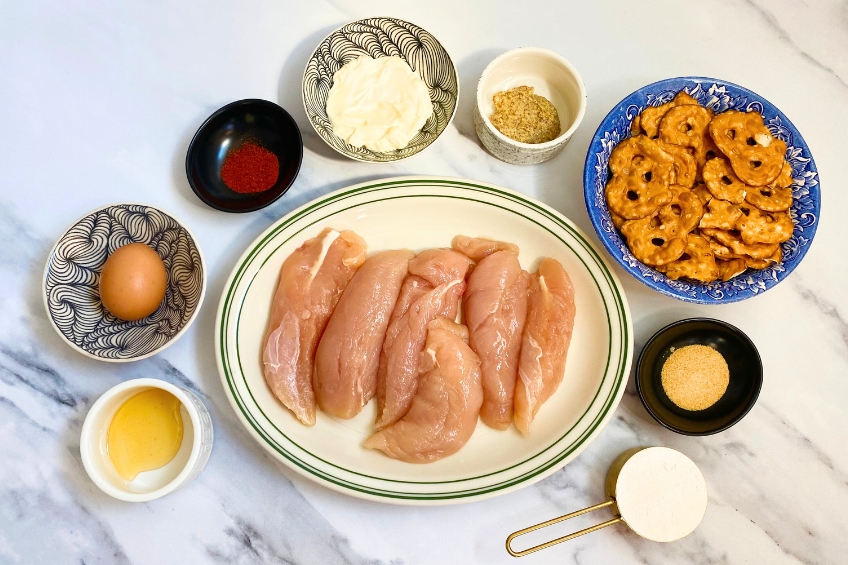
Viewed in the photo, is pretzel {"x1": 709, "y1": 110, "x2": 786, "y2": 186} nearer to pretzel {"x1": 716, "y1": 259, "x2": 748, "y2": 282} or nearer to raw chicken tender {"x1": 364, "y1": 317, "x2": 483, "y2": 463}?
pretzel {"x1": 716, "y1": 259, "x2": 748, "y2": 282}

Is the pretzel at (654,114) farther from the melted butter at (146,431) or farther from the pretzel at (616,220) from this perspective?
the melted butter at (146,431)

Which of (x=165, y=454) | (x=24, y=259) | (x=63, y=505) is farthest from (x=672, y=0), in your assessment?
(x=63, y=505)

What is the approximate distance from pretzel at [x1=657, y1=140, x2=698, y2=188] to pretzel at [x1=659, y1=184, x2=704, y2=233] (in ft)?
0.09

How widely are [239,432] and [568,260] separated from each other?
130 centimetres

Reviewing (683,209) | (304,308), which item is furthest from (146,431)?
(683,209)

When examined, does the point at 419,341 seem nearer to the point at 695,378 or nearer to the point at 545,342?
the point at 545,342

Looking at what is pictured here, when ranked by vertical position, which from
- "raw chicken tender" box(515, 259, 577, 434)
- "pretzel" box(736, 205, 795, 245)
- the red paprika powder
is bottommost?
the red paprika powder

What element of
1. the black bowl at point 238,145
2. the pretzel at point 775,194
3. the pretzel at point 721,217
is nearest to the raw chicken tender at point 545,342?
the pretzel at point 721,217

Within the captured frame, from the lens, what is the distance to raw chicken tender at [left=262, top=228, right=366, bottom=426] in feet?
6.34

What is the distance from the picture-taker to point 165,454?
1.92 metres

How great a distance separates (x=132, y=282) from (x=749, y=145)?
205cm

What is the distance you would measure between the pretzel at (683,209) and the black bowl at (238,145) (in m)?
1.24

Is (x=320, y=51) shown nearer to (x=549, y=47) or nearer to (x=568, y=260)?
(x=549, y=47)

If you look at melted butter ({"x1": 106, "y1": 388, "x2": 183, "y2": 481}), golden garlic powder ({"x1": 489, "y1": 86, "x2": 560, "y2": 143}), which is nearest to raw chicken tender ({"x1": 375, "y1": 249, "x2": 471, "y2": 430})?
golden garlic powder ({"x1": 489, "y1": 86, "x2": 560, "y2": 143})
